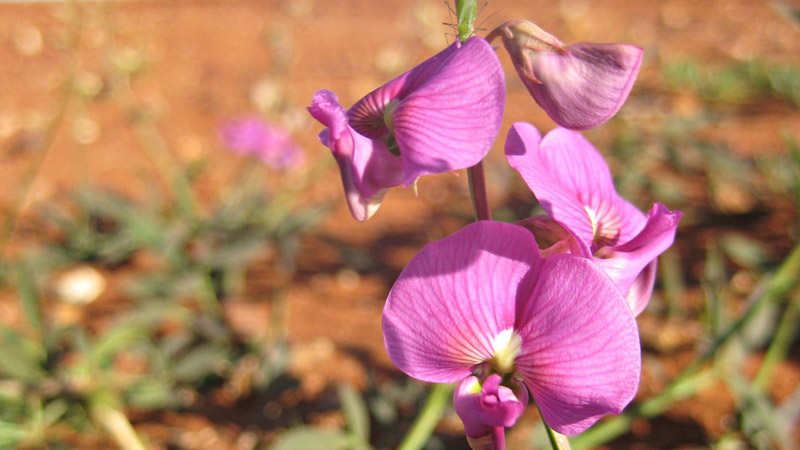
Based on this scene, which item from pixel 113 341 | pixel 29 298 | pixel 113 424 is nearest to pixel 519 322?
pixel 113 424

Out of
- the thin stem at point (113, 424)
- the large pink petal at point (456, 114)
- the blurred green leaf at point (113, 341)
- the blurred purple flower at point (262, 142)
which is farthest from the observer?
the blurred purple flower at point (262, 142)

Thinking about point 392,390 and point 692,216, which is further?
point 692,216

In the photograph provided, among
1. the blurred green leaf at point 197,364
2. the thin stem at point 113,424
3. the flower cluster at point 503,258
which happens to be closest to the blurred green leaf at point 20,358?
A: the thin stem at point 113,424

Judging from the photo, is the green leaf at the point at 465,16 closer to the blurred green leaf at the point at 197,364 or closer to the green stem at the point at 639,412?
the green stem at the point at 639,412

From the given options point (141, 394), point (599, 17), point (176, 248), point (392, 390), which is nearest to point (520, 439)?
point (392, 390)

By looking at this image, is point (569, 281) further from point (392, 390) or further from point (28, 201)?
point (28, 201)

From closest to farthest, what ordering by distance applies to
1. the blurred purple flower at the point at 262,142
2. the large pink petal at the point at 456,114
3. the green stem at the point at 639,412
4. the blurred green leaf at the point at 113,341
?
1. the large pink petal at the point at 456,114
2. the green stem at the point at 639,412
3. the blurred green leaf at the point at 113,341
4. the blurred purple flower at the point at 262,142

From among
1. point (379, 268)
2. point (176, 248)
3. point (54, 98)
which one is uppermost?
point (54, 98)

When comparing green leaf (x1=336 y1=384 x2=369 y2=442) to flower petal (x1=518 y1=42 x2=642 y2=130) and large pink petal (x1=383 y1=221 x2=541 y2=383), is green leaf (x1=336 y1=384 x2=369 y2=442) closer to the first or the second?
large pink petal (x1=383 y1=221 x2=541 y2=383)
